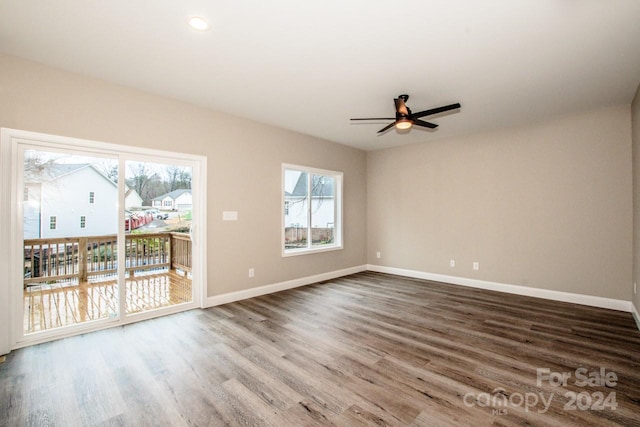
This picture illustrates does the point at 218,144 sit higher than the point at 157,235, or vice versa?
the point at 218,144

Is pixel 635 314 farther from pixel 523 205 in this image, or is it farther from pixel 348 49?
pixel 348 49

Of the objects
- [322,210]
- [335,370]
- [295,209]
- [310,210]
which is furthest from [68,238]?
[322,210]

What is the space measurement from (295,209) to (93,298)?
10.3 ft

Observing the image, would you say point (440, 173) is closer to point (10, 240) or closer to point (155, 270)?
point (155, 270)

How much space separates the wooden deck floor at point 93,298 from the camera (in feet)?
9.86

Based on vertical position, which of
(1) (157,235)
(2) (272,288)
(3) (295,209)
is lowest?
(2) (272,288)

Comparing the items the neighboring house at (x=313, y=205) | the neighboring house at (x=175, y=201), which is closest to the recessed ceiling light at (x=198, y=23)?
the neighboring house at (x=175, y=201)

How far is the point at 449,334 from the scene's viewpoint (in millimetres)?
3145

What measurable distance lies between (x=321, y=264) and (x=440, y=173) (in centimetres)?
288

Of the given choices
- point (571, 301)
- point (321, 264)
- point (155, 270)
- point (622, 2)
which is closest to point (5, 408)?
point (155, 270)

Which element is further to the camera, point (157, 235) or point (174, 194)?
point (174, 194)

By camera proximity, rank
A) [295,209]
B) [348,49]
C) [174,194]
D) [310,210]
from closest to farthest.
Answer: [348,49]
[174,194]
[295,209]
[310,210]

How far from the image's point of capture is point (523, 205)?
468cm

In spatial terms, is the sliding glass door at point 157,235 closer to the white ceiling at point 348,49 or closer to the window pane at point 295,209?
the white ceiling at point 348,49
